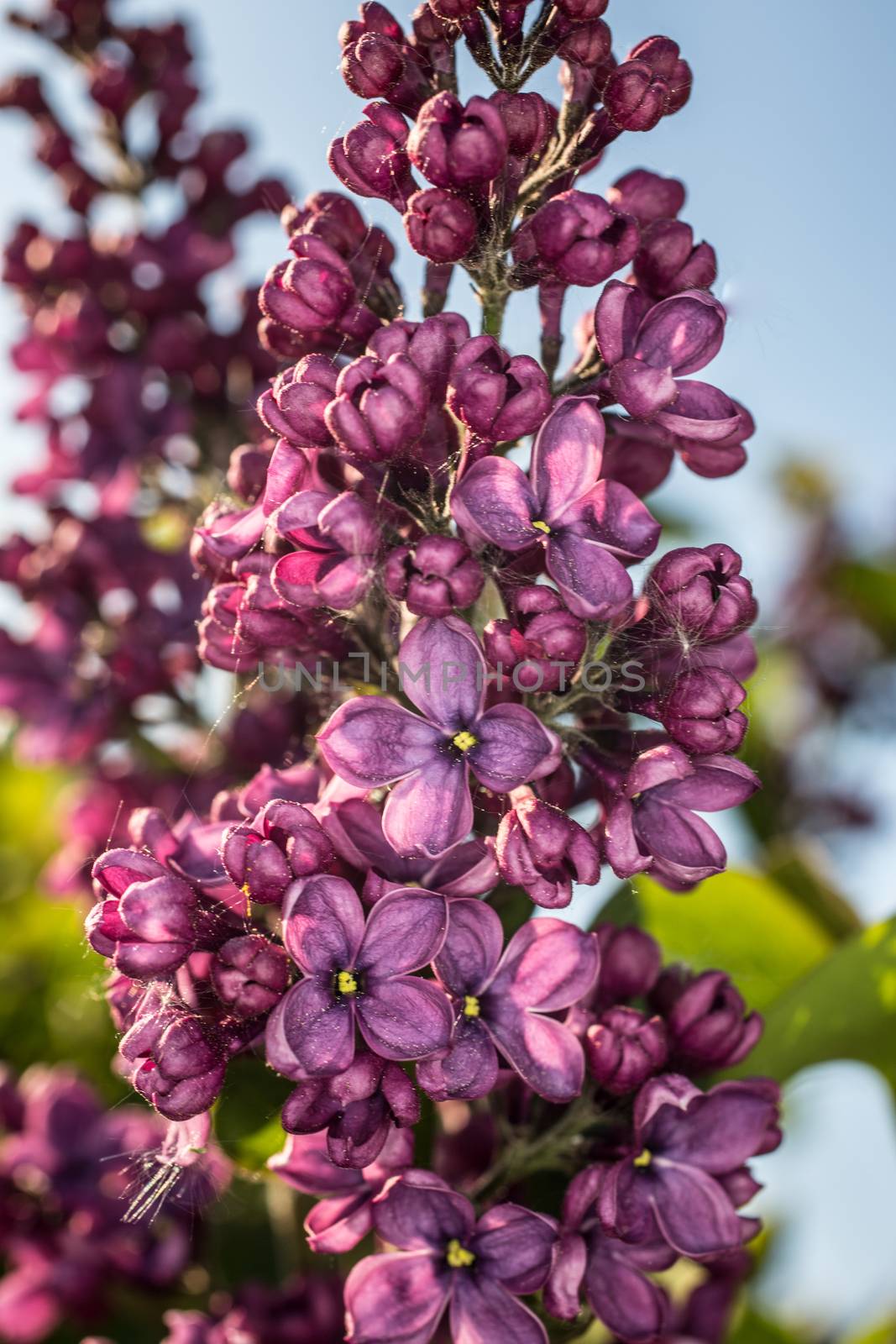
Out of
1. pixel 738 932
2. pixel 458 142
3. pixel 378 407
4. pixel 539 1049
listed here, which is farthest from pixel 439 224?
pixel 738 932

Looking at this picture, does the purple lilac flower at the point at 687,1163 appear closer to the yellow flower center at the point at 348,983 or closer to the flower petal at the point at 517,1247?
the flower petal at the point at 517,1247

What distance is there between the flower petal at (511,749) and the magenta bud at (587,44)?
0.58m

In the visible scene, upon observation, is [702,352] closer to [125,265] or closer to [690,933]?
[690,933]

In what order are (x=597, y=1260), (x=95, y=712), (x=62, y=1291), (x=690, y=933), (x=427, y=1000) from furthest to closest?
→ 1. (x=95, y=712)
2. (x=62, y=1291)
3. (x=690, y=933)
4. (x=597, y=1260)
5. (x=427, y=1000)

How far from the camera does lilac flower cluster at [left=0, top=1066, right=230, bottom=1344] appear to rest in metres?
1.81

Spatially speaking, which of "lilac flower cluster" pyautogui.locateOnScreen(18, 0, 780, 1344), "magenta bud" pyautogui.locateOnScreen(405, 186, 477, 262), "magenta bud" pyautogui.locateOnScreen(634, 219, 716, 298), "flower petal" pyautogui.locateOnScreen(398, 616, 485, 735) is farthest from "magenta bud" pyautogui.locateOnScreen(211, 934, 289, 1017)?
"magenta bud" pyautogui.locateOnScreen(634, 219, 716, 298)

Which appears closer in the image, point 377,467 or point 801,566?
point 377,467

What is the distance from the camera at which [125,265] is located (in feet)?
7.86

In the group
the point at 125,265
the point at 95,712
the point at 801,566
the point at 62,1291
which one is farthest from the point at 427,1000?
the point at 801,566

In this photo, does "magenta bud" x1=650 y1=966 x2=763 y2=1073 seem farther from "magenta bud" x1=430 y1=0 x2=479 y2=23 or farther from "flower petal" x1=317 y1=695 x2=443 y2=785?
"magenta bud" x1=430 y1=0 x2=479 y2=23

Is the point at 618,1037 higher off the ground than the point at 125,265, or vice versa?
the point at 618,1037

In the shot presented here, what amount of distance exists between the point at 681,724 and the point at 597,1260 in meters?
0.47

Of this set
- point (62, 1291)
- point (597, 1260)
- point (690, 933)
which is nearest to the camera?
point (597, 1260)

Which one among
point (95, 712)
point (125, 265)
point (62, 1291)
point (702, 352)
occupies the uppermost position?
point (702, 352)
